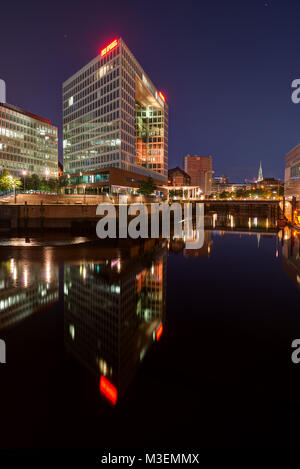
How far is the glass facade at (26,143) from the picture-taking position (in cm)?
13162

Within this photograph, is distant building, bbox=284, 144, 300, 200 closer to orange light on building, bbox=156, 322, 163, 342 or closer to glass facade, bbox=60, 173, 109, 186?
glass facade, bbox=60, 173, 109, 186

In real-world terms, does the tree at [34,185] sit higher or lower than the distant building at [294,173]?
lower

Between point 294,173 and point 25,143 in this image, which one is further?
point 294,173

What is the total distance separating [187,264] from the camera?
28.9 metres

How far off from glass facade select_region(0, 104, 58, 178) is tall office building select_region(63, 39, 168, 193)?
27.2 m

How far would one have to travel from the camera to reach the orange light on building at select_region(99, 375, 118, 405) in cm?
821

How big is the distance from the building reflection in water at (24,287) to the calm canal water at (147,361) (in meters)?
0.12

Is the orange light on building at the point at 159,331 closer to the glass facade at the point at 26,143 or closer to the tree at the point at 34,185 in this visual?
the tree at the point at 34,185

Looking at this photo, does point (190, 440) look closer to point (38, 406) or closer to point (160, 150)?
point (38, 406)

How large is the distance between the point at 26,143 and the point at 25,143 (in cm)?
69

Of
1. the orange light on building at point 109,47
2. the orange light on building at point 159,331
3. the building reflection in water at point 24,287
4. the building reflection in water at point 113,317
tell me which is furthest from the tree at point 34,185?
the orange light on building at point 159,331

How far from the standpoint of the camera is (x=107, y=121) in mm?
99625

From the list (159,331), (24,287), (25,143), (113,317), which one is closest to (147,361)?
(159,331)

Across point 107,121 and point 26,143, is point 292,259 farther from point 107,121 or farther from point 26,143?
point 26,143
